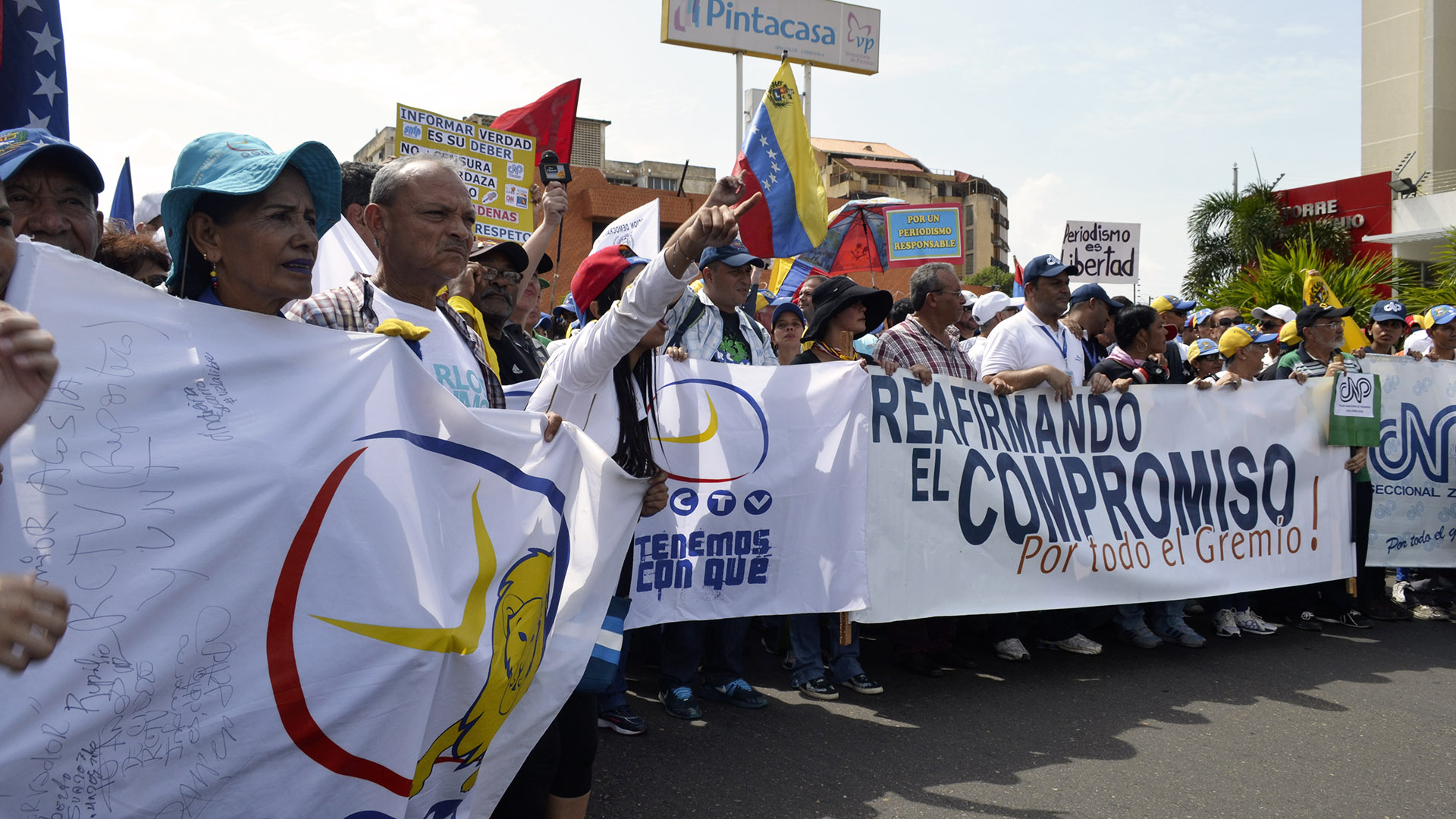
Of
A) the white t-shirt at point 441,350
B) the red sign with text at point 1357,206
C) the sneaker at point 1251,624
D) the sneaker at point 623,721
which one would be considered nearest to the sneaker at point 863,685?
the sneaker at point 623,721

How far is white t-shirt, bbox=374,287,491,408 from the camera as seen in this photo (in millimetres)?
2633

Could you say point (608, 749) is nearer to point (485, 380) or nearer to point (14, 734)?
point (485, 380)

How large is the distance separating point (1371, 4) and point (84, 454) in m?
49.3

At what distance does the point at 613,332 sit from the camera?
2.79 metres

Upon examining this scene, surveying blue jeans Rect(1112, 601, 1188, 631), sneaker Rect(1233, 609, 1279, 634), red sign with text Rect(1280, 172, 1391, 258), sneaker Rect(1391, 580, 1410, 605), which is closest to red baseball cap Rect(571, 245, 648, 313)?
blue jeans Rect(1112, 601, 1188, 631)

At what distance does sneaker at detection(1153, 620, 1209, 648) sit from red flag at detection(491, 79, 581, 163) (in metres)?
4.92

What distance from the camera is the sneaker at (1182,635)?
602 cm

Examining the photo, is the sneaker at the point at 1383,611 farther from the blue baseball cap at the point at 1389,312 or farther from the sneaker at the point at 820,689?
the sneaker at the point at 820,689

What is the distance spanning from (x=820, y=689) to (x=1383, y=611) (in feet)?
14.4

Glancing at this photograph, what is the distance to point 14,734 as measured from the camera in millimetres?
1655

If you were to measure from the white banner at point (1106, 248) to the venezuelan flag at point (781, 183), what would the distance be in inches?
209

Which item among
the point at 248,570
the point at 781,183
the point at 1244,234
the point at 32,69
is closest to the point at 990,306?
the point at 781,183

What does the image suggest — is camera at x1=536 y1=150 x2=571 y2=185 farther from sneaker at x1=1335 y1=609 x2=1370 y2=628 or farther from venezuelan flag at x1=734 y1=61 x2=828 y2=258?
sneaker at x1=1335 y1=609 x2=1370 y2=628

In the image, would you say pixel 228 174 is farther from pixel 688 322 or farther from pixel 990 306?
pixel 990 306
